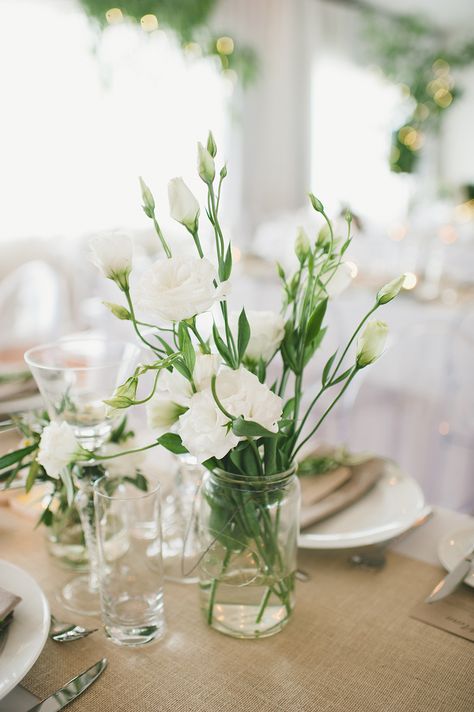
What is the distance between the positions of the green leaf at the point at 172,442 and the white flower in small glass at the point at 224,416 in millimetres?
67

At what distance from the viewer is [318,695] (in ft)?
2.16

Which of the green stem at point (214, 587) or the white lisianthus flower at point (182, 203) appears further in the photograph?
the green stem at point (214, 587)

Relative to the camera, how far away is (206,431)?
23.7 inches

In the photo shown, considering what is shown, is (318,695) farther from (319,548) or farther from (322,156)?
(322,156)

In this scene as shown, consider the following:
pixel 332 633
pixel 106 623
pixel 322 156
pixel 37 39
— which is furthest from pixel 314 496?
pixel 322 156

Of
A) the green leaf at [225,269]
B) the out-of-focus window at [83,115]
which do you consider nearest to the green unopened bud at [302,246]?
the green leaf at [225,269]

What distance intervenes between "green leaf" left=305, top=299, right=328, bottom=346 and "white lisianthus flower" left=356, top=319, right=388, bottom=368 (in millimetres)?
72

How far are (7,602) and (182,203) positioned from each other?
448mm

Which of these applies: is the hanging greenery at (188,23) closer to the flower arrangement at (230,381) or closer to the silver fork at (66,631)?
the flower arrangement at (230,381)

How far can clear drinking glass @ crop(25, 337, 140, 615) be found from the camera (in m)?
0.80

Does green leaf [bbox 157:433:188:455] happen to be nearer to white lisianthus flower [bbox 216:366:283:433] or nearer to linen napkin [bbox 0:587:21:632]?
white lisianthus flower [bbox 216:366:283:433]

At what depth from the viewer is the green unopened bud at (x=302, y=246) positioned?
75 centimetres

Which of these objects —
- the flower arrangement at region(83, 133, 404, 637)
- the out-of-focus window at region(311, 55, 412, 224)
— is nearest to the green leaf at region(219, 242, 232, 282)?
the flower arrangement at region(83, 133, 404, 637)

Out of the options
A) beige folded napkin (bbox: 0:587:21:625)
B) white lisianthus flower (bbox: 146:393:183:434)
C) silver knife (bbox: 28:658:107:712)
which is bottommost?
silver knife (bbox: 28:658:107:712)
